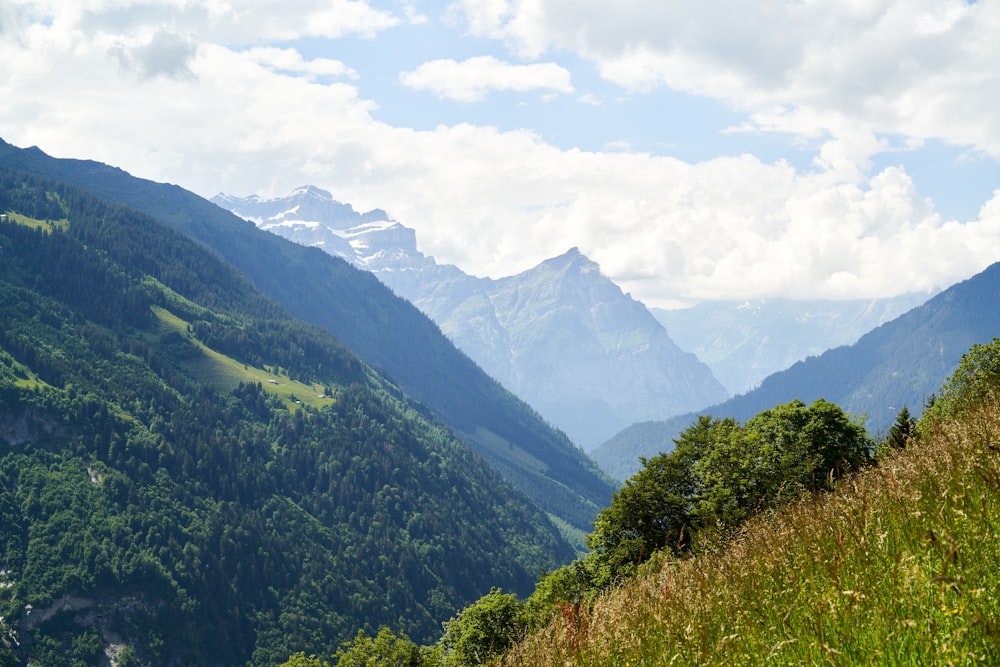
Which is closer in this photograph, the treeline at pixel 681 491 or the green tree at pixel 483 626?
the treeline at pixel 681 491

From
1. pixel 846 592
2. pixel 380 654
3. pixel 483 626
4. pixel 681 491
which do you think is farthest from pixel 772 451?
pixel 846 592

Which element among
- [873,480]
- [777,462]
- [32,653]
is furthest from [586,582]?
[32,653]

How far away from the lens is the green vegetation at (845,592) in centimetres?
462

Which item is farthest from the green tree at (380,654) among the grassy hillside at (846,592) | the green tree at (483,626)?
the grassy hillside at (846,592)

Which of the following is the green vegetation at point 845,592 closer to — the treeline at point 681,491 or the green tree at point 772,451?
the treeline at point 681,491

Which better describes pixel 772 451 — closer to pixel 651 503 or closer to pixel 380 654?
pixel 651 503

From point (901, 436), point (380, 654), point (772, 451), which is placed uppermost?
point (901, 436)

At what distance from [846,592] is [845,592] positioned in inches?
0.8

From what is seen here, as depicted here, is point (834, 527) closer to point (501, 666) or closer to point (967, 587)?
point (967, 587)

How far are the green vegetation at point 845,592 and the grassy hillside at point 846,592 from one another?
1 cm

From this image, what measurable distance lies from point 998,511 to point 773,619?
6.72ft

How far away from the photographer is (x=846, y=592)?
460 centimetres

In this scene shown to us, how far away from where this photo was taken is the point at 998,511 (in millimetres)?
5965

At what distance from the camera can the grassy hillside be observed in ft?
15.1
